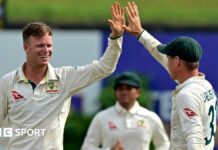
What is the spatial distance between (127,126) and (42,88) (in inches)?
114

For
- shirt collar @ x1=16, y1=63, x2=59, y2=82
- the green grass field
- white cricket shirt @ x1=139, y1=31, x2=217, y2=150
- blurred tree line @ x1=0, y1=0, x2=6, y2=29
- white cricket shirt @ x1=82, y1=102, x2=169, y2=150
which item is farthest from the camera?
the green grass field

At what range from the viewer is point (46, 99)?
742cm

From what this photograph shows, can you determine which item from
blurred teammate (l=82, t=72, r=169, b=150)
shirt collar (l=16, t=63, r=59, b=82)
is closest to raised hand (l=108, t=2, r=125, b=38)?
shirt collar (l=16, t=63, r=59, b=82)

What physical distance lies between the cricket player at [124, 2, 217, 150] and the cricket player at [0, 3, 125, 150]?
1.55ft

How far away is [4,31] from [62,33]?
0.81 m

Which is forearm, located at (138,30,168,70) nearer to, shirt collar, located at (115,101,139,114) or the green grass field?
shirt collar, located at (115,101,139,114)

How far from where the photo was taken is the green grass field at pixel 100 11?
606 inches

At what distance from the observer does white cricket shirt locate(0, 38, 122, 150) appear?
24.1ft

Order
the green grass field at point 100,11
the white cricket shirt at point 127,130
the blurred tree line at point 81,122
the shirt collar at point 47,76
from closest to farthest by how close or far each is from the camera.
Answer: the shirt collar at point 47,76 → the white cricket shirt at point 127,130 → the blurred tree line at point 81,122 → the green grass field at point 100,11

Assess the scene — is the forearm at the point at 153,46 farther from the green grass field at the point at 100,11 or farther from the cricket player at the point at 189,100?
the green grass field at the point at 100,11

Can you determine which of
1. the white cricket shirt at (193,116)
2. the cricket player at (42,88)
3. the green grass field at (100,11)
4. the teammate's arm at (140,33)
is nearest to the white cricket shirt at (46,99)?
the cricket player at (42,88)

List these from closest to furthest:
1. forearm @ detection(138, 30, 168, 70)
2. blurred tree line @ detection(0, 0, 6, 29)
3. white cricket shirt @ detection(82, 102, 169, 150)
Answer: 1. forearm @ detection(138, 30, 168, 70)
2. white cricket shirt @ detection(82, 102, 169, 150)
3. blurred tree line @ detection(0, 0, 6, 29)

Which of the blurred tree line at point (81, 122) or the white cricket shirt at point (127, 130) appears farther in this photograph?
the blurred tree line at point (81, 122)

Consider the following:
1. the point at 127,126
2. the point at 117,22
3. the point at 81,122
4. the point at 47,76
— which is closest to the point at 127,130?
the point at 127,126
